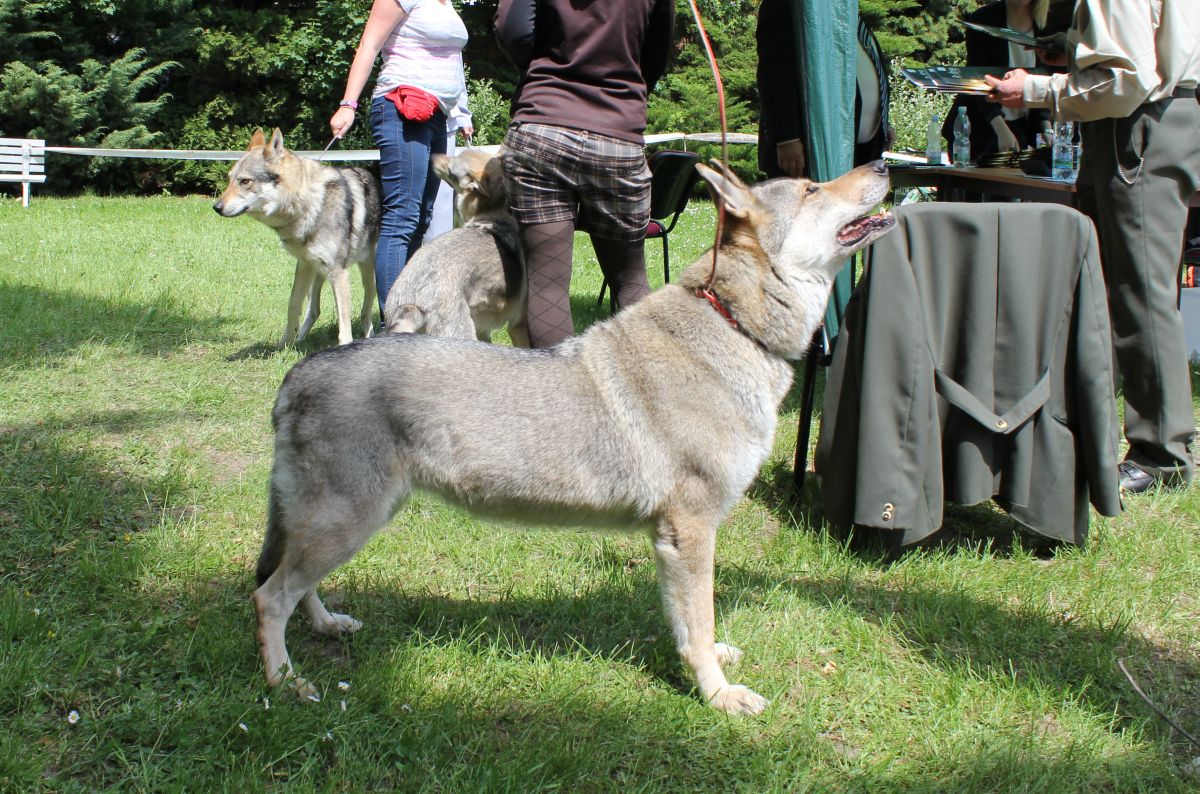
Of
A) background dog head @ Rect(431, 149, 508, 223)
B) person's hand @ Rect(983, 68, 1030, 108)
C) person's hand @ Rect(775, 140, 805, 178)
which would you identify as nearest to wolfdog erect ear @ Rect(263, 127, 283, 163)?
background dog head @ Rect(431, 149, 508, 223)

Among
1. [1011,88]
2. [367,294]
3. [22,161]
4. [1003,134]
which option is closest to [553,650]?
[1011,88]

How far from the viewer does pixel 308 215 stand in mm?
7180

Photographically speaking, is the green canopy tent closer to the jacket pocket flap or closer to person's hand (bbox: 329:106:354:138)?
the jacket pocket flap

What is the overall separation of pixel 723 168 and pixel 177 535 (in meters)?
2.58

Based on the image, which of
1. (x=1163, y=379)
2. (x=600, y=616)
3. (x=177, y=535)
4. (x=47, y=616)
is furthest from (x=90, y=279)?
(x=1163, y=379)

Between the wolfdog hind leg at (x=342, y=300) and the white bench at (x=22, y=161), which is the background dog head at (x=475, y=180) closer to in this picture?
the wolfdog hind leg at (x=342, y=300)

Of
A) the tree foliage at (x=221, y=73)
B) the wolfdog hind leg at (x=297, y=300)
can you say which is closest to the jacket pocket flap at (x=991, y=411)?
the wolfdog hind leg at (x=297, y=300)

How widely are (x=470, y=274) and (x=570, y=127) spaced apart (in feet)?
4.03

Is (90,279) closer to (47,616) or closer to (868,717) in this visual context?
(47,616)

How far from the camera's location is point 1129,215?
416cm

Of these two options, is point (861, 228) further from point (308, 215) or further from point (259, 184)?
point (259, 184)

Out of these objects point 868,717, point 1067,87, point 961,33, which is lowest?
point 868,717

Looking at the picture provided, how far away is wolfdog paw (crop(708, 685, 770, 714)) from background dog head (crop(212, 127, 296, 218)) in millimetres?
5708

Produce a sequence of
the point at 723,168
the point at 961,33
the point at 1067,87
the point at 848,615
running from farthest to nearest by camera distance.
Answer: the point at 961,33 < the point at 1067,87 < the point at 848,615 < the point at 723,168
